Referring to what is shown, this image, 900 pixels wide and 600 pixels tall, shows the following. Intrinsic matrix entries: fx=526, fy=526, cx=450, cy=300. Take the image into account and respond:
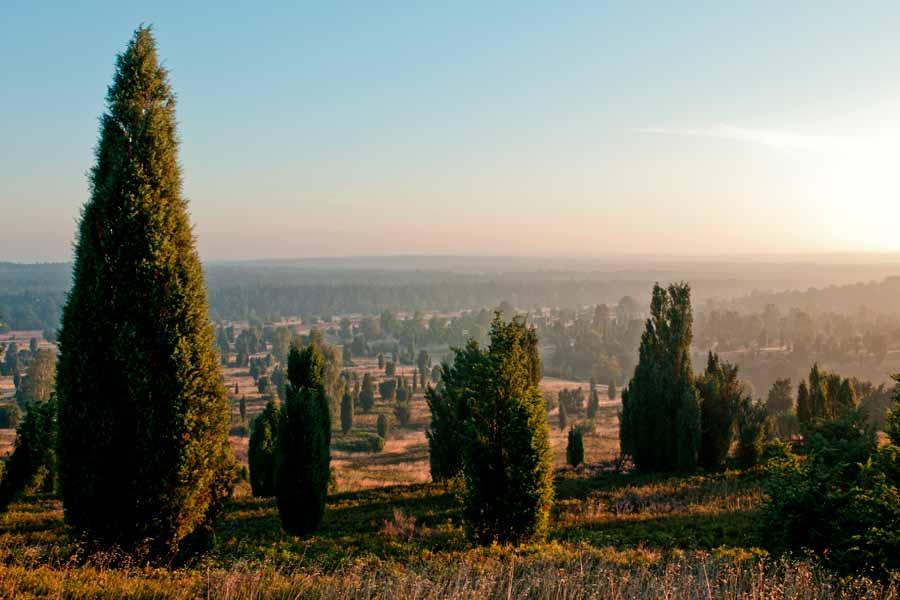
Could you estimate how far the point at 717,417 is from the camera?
31219 mm

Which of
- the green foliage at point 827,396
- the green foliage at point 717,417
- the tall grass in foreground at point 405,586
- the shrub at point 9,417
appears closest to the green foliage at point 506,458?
the tall grass in foreground at point 405,586

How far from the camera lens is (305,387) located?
64.8ft

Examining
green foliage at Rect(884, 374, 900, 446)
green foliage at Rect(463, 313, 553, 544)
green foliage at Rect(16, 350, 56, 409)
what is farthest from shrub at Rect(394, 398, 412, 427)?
green foliage at Rect(884, 374, 900, 446)

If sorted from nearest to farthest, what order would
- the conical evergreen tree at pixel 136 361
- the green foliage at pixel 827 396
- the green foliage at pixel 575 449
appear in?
the conical evergreen tree at pixel 136 361, the green foliage at pixel 575 449, the green foliage at pixel 827 396

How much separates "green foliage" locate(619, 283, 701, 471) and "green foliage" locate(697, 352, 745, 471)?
0.79 meters

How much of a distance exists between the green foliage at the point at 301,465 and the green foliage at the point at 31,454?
9306mm

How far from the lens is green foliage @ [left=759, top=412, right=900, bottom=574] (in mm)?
7934

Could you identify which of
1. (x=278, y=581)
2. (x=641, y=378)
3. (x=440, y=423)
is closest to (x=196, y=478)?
(x=278, y=581)

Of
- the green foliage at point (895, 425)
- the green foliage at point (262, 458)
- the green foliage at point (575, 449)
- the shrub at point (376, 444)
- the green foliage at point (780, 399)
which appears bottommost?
the shrub at point (376, 444)

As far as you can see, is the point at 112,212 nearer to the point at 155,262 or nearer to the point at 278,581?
the point at 155,262

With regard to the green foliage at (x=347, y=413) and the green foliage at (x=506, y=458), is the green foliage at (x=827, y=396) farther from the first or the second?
the green foliage at (x=347, y=413)

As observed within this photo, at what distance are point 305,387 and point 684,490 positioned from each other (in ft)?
60.7

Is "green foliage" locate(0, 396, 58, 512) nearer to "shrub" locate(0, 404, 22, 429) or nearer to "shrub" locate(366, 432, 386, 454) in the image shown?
"shrub" locate(366, 432, 386, 454)

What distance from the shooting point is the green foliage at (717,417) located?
30.7 meters
